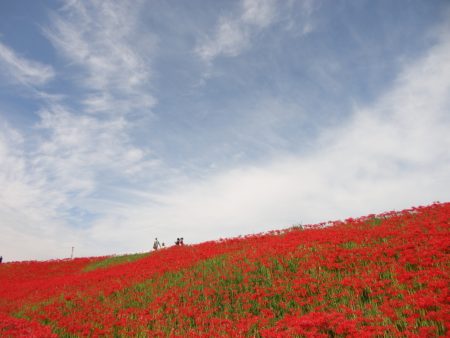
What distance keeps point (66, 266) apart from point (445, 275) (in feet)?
89.4

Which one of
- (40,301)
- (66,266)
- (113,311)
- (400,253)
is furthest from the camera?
(66,266)

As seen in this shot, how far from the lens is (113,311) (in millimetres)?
11195

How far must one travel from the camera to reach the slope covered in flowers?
701 cm

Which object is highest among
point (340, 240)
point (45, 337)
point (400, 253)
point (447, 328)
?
point (340, 240)

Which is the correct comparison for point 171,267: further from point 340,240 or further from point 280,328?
point 280,328

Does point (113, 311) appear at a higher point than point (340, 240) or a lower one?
lower

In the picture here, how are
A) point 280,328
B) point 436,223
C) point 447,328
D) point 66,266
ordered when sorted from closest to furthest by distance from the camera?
point 447,328 → point 280,328 → point 436,223 → point 66,266

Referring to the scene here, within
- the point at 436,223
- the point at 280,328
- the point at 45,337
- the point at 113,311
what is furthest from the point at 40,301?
the point at 436,223

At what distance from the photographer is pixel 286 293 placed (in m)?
9.46

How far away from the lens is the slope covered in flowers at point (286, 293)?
701 cm

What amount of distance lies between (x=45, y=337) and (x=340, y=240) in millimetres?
10101

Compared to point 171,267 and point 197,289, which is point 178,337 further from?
point 171,267

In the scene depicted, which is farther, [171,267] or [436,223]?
[171,267]

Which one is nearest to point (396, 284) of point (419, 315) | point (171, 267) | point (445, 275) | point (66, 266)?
point (445, 275)
